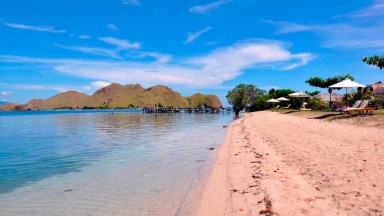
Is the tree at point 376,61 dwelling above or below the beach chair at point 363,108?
above

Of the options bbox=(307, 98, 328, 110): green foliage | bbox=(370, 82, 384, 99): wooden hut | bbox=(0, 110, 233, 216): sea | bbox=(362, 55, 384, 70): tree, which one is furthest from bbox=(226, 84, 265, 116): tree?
bbox=(0, 110, 233, 216): sea

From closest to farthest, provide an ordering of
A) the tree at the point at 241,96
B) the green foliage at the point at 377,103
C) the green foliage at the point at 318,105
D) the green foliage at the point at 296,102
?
the green foliage at the point at 377,103 < the green foliage at the point at 318,105 < the green foliage at the point at 296,102 < the tree at the point at 241,96

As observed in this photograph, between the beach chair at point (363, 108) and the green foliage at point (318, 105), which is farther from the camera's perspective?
the green foliage at point (318, 105)

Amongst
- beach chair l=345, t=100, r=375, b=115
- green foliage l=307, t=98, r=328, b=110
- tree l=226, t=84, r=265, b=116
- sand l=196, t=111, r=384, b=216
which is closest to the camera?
sand l=196, t=111, r=384, b=216

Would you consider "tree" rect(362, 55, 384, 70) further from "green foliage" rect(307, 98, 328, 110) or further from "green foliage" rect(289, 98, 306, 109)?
"green foliage" rect(289, 98, 306, 109)

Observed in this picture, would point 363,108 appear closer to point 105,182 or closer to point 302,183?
point 302,183

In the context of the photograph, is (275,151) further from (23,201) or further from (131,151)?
Answer: (23,201)

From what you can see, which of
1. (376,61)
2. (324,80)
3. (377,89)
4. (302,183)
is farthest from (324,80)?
(302,183)

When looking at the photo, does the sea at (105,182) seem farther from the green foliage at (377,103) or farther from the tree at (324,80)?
the tree at (324,80)

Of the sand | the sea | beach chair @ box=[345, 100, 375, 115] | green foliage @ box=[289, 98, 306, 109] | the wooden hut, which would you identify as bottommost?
the sea

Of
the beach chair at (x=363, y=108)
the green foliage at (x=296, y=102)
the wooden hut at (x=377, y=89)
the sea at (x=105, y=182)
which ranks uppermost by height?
the wooden hut at (x=377, y=89)

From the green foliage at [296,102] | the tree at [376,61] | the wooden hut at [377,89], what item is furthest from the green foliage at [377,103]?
the green foliage at [296,102]

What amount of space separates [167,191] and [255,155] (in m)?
5.29

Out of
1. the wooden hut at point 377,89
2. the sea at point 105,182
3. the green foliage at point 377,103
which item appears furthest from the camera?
the wooden hut at point 377,89
